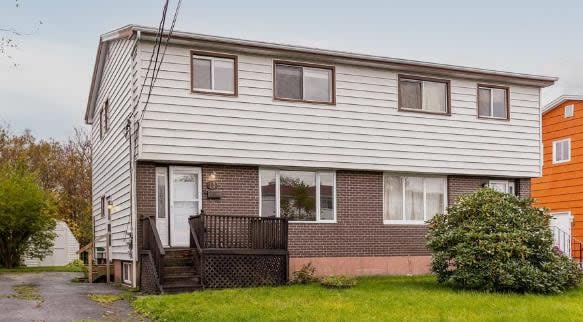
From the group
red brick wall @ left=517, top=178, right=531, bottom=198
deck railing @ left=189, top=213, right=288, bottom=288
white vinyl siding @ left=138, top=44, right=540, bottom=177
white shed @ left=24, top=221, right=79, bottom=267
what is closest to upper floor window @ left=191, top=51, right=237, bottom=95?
white vinyl siding @ left=138, top=44, right=540, bottom=177

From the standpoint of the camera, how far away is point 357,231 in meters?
19.3

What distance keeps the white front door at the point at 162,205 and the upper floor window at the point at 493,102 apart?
9.84m

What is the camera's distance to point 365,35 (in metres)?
23.3

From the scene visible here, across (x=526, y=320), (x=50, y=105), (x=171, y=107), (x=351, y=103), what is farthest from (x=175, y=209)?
(x=50, y=105)

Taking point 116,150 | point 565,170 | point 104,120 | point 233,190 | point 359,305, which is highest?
point 104,120

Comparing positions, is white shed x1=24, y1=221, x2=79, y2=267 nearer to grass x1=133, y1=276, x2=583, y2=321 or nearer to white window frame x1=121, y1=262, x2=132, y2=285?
white window frame x1=121, y1=262, x2=132, y2=285

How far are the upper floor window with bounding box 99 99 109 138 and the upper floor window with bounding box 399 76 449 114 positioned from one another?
29.2 ft

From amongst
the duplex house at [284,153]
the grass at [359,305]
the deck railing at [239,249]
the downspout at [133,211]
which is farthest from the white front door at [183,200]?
the grass at [359,305]

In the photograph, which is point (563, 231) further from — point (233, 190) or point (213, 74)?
point (213, 74)

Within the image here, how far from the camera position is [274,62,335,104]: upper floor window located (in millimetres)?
18500

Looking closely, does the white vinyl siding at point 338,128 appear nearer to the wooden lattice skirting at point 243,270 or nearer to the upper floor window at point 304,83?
the upper floor window at point 304,83

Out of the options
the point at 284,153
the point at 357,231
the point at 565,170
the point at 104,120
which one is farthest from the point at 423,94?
the point at 104,120

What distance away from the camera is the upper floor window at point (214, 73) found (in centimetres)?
1738

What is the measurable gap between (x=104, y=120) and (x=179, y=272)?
8.18m
